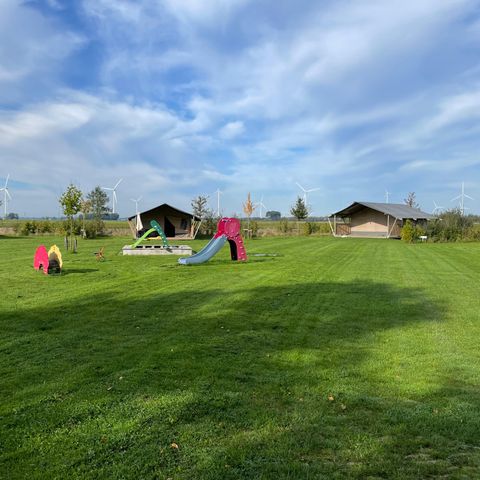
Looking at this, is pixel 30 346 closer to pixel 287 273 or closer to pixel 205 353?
pixel 205 353

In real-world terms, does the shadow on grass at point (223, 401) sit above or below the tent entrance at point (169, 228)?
below

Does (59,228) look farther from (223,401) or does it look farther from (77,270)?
(223,401)

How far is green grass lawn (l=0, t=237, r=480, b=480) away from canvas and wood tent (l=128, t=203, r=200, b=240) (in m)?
28.9

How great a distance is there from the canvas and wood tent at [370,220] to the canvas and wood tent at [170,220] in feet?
49.1

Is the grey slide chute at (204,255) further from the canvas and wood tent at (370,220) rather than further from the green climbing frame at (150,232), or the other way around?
the canvas and wood tent at (370,220)

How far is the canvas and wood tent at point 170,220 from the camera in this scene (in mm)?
37722

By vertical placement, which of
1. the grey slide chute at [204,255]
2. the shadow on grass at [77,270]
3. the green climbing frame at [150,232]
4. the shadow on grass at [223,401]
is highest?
the green climbing frame at [150,232]

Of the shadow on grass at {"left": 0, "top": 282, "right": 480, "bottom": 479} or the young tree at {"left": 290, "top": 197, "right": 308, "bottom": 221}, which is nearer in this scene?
the shadow on grass at {"left": 0, "top": 282, "right": 480, "bottom": 479}

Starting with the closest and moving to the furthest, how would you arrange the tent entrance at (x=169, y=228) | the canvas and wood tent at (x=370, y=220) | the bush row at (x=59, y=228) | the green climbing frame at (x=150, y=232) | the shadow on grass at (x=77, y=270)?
the shadow on grass at (x=77, y=270) < the green climbing frame at (x=150, y=232) < the bush row at (x=59, y=228) < the tent entrance at (x=169, y=228) < the canvas and wood tent at (x=370, y=220)

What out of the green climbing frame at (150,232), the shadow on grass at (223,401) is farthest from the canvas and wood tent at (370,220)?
the shadow on grass at (223,401)

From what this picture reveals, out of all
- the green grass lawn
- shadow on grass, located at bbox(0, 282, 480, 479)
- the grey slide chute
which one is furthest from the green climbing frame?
shadow on grass, located at bbox(0, 282, 480, 479)

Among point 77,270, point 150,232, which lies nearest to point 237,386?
point 77,270

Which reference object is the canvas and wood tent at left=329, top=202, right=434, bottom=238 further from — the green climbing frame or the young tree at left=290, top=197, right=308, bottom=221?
the green climbing frame

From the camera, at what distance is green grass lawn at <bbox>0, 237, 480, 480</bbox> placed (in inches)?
118
